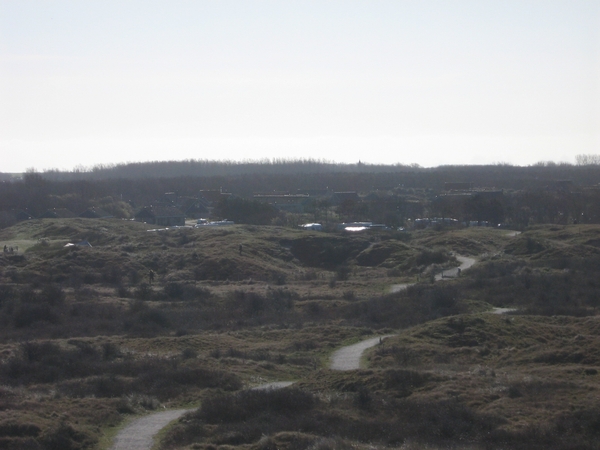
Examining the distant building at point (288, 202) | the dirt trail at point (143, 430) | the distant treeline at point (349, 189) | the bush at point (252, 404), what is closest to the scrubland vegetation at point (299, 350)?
the bush at point (252, 404)

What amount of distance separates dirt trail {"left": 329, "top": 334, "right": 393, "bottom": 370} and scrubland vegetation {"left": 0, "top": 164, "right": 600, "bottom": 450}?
34 centimetres

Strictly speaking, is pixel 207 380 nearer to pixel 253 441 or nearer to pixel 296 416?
pixel 296 416

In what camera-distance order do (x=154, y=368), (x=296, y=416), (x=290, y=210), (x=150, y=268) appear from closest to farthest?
(x=296, y=416)
(x=154, y=368)
(x=150, y=268)
(x=290, y=210)

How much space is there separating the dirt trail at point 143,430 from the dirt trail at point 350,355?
5448mm

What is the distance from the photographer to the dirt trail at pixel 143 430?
1046cm

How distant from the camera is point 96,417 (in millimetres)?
11742

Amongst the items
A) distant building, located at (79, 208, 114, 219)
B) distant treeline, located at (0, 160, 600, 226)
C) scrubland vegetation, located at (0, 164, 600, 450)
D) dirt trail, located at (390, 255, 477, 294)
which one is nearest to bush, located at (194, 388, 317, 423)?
scrubland vegetation, located at (0, 164, 600, 450)

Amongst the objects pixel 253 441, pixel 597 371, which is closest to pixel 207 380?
pixel 253 441

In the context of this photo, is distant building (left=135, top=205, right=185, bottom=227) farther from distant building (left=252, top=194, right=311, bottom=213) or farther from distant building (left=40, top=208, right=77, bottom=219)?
distant building (left=252, top=194, right=311, bottom=213)

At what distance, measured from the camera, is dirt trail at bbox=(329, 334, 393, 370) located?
17.1 metres

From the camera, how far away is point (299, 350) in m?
19.3

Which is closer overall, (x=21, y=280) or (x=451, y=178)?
(x=21, y=280)

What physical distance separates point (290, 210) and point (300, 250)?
30256 mm

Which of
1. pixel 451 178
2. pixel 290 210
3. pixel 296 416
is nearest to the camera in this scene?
pixel 296 416
